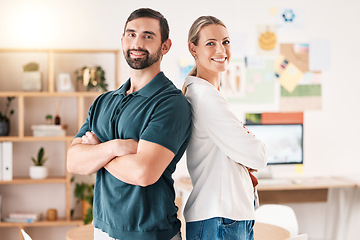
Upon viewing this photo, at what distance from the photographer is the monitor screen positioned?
446 centimetres

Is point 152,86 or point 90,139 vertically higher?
point 152,86

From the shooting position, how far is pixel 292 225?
3.29 meters

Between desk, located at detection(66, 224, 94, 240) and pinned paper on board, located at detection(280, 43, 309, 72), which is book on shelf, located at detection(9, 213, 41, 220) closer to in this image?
desk, located at detection(66, 224, 94, 240)

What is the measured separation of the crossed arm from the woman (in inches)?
7.3

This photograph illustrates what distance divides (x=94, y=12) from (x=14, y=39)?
2.44ft

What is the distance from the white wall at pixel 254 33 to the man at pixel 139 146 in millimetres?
2769

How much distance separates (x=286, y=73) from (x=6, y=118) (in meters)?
2.59

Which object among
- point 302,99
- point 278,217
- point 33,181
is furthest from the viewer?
point 302,99

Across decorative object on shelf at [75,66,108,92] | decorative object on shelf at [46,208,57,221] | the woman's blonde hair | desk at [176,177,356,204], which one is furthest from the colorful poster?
the woman's blonde hair

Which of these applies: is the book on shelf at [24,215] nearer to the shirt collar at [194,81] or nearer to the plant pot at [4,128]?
the plant pot at [4,128]

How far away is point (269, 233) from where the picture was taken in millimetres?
2627

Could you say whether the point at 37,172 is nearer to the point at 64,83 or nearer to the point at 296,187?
the point at 64,83

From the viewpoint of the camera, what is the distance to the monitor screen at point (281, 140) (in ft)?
14.6

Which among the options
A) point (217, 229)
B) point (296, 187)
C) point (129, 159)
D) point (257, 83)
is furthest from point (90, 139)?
point (257, 83)
